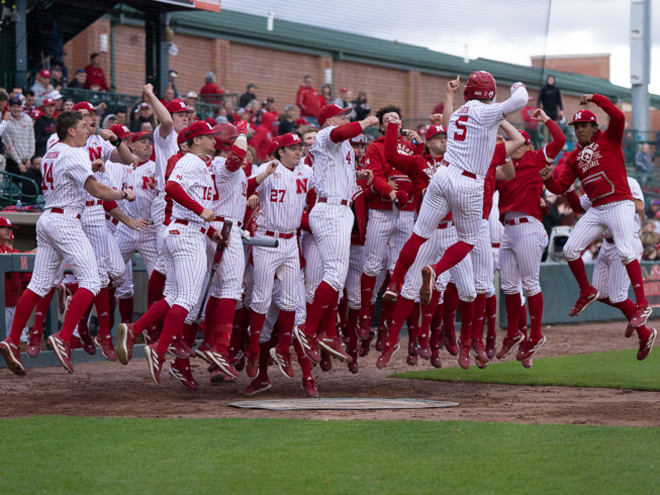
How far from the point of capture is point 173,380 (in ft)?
34.1

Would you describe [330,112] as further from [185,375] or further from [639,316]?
[639,316]

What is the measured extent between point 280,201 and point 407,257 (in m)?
1.29

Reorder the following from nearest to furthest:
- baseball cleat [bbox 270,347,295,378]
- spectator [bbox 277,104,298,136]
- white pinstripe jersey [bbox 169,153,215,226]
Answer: white pinstripe jersey [bbox 169,153,215,226], baseball cleat [bbox 270,347,295,378], spectator [bbox 277,104,298,136]

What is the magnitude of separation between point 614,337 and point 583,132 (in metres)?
6.85

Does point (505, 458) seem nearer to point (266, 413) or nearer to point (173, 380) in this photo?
point (266, 413)

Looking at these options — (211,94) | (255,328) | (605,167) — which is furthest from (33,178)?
(605,167)

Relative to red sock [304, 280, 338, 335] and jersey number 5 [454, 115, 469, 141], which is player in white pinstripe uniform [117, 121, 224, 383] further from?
jersey number 5 [454, 115, 469, 141]

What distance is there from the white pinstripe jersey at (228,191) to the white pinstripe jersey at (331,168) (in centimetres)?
69

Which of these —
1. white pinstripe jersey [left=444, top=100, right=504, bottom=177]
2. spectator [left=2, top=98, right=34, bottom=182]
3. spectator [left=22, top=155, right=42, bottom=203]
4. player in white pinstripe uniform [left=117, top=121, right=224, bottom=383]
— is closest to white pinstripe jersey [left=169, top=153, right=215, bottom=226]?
player in white pinstripe uniform [left=117, top=121, right=224, bottom=383]

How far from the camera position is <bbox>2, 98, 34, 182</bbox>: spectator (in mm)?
14031

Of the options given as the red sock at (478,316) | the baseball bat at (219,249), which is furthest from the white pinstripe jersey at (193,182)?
the red sock at (478,316)

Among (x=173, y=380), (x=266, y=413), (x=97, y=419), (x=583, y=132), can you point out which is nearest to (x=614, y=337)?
(x=583, y=132)

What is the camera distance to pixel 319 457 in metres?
5.77

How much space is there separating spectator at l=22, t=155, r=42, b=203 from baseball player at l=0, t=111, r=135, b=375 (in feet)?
18.1
